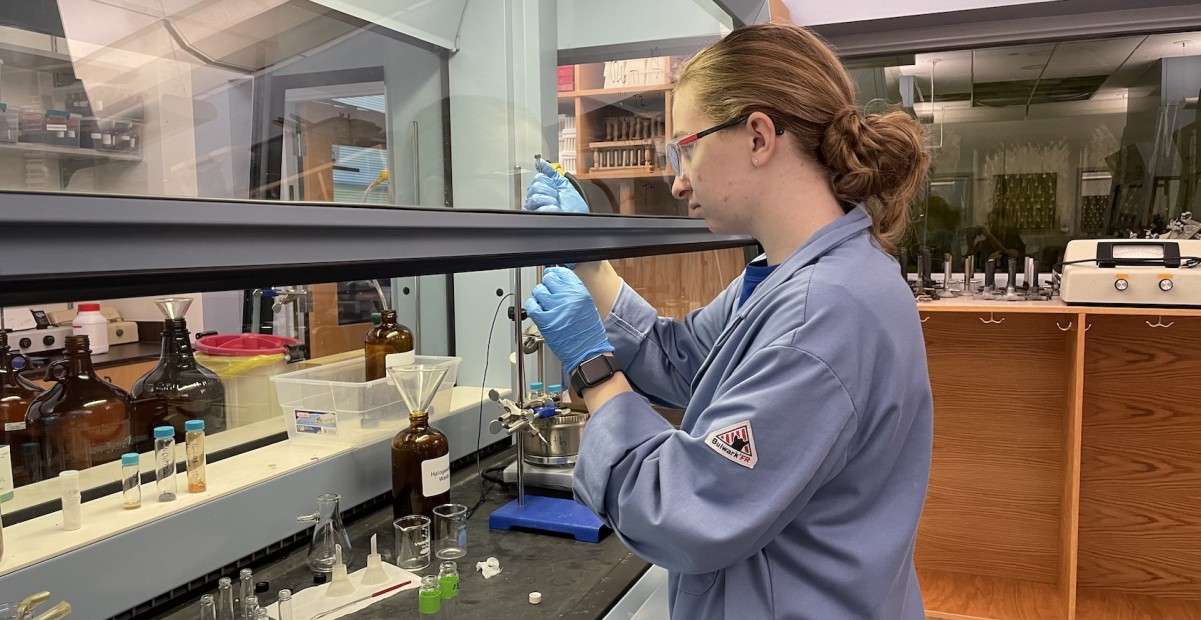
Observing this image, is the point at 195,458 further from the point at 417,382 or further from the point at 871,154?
the point at 871,154

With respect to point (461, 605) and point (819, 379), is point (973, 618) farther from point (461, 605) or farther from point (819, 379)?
point (819, 379)

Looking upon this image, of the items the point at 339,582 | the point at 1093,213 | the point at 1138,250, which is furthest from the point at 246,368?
the point at 1093,213

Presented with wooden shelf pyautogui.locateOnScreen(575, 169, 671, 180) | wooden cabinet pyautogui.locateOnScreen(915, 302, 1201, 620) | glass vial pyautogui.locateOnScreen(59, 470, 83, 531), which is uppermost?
wooden shelf pyautogui.locateOnScreen(575, 169, 671, 180)

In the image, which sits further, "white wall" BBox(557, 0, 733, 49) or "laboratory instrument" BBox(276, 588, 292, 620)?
"white wall" BBox(557, 0, 733, 49)

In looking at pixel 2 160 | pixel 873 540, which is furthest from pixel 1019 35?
pixel 2 160

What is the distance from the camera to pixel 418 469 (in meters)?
1.61

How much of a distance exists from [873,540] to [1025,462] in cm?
231

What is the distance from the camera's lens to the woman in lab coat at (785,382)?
2.85 ft

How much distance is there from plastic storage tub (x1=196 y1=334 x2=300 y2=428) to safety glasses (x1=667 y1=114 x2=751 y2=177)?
105 centimetres

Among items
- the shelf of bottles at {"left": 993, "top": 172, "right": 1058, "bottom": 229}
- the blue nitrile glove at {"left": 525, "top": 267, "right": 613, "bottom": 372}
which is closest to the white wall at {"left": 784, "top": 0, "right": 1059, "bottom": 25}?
the shelf of bottles at {"left": 993, "top": 172, "right": 1058, "bottom": 229}

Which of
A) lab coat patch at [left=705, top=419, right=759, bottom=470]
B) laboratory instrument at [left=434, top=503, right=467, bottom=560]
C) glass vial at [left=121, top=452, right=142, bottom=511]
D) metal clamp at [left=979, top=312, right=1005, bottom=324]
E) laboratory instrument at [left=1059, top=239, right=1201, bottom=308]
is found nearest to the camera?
lab coat patch at [left=705, top=419, right=759, bottom=470]

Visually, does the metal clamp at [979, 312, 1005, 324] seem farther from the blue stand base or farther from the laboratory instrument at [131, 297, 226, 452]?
the laboratory instrument at [131, 297, 226, 452]

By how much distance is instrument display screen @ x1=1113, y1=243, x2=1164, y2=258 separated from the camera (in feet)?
8.07

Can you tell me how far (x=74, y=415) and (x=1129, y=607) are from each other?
313 centimetres
